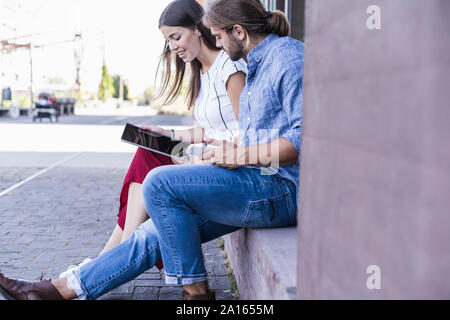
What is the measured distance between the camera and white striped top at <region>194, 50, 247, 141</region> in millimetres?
2918

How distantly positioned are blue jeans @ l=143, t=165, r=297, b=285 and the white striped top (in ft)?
2.03

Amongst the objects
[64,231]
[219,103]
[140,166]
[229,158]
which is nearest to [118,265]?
[140,166]

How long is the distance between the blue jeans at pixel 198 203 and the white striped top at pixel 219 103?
2.03ft

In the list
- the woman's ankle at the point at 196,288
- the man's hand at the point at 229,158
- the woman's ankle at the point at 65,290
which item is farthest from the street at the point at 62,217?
the man's hand at the point at 229,158

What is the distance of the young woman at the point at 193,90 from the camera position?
2.95m

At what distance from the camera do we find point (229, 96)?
290 cm

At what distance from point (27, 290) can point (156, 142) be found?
1.01 metres

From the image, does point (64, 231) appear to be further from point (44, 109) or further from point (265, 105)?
point (44, 109)

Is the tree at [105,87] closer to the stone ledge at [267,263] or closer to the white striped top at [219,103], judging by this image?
the white striped top at [219,103]

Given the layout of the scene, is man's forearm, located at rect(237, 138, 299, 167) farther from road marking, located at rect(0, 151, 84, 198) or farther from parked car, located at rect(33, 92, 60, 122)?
parked car, located at rect(33, 92, 60, 122)

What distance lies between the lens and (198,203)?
2.35 m
